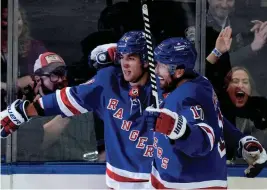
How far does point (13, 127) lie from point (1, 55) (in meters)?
0.36

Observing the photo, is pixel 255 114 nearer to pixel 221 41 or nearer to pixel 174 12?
pixel 221 41

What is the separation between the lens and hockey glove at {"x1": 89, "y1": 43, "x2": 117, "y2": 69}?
11.4 feet

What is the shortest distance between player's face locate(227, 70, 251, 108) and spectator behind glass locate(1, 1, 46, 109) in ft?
3.13

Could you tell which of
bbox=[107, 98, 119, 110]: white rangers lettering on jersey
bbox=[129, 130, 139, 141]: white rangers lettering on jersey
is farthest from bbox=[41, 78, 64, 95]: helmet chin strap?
bbox=[129, 130, 139, 141]: white rangers lettering on jersey

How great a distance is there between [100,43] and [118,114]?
36 cm

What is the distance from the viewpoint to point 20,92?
351cm

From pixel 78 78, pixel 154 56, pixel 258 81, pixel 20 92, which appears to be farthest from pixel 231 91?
pixel 20 92

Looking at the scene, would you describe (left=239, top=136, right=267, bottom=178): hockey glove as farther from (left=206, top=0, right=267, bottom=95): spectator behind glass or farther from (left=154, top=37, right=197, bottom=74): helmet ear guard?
(left=154, top=37, right=197, bottom=74): helmet ear guard

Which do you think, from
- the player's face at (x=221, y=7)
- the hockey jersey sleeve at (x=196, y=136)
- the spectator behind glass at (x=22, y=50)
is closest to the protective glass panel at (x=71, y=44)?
the spectator behind glass at (x=22, y=50)

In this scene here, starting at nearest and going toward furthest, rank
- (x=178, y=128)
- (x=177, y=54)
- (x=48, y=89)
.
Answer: (x=178, y=128), (x=177, y=54), (x=48, y=89)

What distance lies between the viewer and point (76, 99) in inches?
137

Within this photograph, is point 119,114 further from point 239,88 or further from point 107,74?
point 239,88

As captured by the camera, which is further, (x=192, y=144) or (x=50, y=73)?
(x=50, y=73)

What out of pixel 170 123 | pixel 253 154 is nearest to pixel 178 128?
pixel 170 123
